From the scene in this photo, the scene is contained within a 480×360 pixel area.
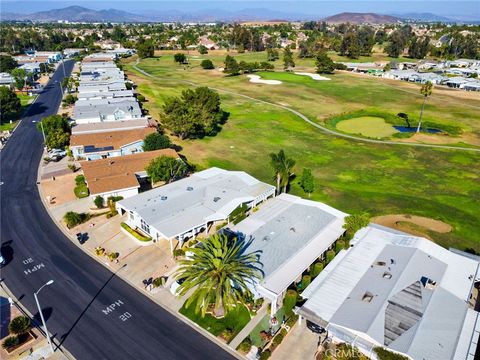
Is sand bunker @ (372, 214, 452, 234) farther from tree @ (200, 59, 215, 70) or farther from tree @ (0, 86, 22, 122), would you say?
tree @ (200, 59, 215, 70)

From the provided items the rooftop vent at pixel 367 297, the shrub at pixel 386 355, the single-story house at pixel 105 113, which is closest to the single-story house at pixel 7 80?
the single-story house at pixel 105 113

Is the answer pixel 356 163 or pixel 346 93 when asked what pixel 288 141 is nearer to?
pixel 356 163

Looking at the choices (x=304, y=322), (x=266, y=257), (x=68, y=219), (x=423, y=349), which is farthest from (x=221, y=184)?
(x=423, y=349)

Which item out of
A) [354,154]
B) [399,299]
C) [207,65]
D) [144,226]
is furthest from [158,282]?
[207,65]

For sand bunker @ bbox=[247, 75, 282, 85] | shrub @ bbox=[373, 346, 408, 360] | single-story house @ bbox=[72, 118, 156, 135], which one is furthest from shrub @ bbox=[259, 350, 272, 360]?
sand bunker @ bbox=[247, 75, 282, 85]

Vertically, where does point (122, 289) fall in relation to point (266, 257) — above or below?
below
